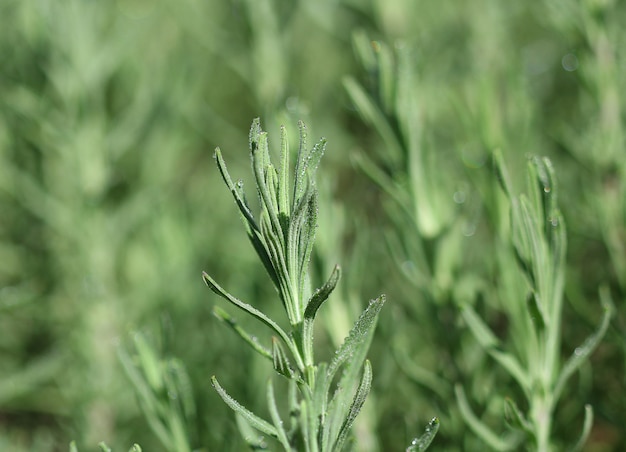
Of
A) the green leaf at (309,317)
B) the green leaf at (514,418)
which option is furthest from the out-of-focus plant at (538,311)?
the green leaf at (309,317)

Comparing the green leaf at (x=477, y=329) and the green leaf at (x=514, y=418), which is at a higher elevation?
the green leaf at (x=477, y=329)

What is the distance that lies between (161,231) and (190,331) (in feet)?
0.35

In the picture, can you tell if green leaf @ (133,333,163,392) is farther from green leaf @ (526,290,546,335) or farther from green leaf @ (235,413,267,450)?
green leaf @ (526,290,546,335)

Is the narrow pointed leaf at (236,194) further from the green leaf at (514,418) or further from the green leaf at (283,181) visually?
the green leaf at (514,418)

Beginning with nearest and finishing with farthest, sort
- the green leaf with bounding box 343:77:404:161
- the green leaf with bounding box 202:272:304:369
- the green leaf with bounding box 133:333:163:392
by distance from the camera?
the green leaf with bounding box 202:272:304:369
the green leaf with bounding box 133:333:163:392
the green leaf with bounding box 343:77:404:161

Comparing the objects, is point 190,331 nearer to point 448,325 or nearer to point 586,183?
point 448,325

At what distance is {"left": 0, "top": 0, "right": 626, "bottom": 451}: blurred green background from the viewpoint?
1.71 feet

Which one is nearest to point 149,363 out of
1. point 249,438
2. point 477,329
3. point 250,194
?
point 249,438

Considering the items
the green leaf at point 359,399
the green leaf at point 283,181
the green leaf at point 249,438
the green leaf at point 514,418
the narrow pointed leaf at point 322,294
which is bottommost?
the green leaf at point 514,418

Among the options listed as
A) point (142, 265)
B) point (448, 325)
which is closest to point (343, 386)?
point (448, 325)

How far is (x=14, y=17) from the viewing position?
0.86 meters

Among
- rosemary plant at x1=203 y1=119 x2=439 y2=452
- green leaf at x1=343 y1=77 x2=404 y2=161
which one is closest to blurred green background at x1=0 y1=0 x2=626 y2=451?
green leaf at x1=343 y1=77 x2=404 y2=161

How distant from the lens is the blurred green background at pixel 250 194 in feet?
1.71

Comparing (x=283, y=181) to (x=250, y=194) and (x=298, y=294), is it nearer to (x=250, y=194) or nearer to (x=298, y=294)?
(x=298, y=294)
